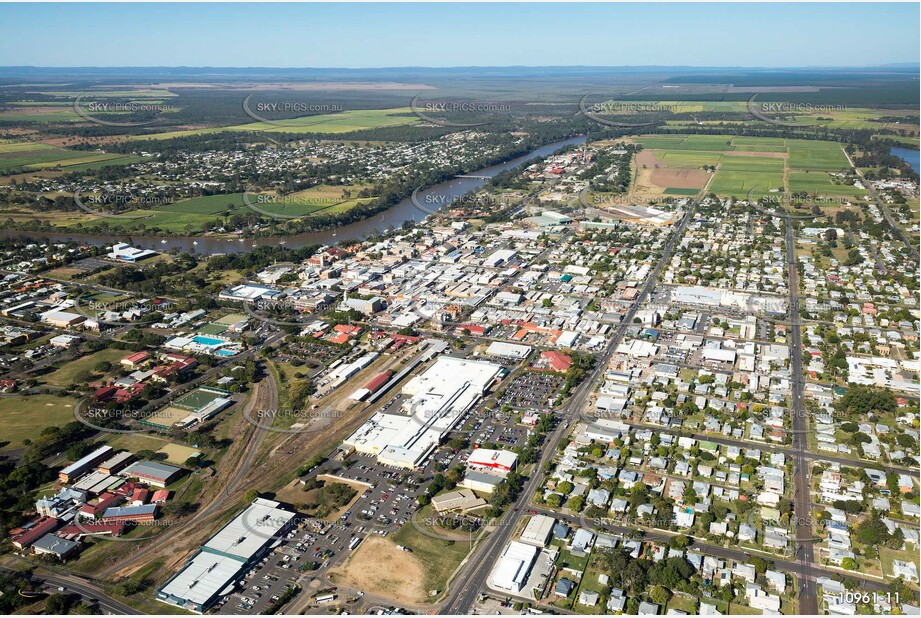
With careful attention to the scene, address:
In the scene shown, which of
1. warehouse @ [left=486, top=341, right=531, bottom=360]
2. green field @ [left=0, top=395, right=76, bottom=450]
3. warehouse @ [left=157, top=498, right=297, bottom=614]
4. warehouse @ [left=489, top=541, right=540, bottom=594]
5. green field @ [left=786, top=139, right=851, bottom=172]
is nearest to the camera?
warehouse @ [left=157, top=498, right=297, bottom=614]

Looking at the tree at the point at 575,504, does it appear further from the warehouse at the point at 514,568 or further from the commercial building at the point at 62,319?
the commercial building at the point at 62,319

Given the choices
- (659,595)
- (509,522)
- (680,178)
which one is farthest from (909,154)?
(659,595)

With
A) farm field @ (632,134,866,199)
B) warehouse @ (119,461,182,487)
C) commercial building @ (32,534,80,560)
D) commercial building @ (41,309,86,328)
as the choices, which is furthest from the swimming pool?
farm field @ (632,134,866,199)

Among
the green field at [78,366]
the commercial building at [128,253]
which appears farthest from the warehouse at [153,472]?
A: the commercial building at [128,253]

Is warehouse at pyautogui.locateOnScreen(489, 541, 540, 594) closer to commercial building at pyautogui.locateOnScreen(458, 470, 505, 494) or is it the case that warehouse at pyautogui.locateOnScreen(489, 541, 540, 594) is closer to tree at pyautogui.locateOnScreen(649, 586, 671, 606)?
commercial building at pyautogui.locateOnScreen(458, 470, 505, 494)

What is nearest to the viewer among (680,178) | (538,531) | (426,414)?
(538,531)

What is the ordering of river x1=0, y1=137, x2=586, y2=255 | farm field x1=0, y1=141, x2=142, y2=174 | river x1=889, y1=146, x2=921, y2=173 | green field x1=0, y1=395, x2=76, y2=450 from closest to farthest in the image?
1. green field x1=0, y1=395, x2=76, y2=450
2. river x1=0, y1=137, x2=586, y2=255
3. farm field x1=0, y1=141, x2=142, y2=174
4. river x1=889, y1=146, x2=921, y2=173

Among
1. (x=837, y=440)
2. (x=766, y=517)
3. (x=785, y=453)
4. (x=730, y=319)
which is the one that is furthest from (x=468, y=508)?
(x=730, y=319)

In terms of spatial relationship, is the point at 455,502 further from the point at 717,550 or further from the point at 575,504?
the point at 717,550
